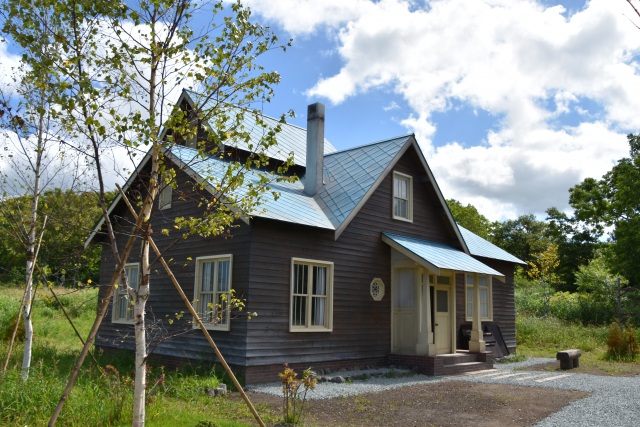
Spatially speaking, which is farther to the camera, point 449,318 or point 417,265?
point 449,318

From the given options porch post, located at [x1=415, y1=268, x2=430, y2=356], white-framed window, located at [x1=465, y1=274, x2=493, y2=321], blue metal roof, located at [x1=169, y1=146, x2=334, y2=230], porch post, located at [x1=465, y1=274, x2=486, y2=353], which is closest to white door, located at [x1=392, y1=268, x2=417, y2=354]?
porch post, located at [x1=415, y1=268, x2=430, y2=356]

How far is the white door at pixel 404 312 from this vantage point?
1580 cm

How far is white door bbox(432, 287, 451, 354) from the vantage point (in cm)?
1686

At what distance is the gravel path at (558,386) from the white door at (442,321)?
62.4 inches

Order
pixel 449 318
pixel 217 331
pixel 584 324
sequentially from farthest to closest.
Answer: pixel 584 324, pixel 449 318, pixel 217 331

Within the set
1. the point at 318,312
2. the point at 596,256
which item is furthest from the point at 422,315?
the point at 596,256

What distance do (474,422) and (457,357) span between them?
6736 mm

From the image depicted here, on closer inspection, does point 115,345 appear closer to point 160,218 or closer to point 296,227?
point 160,218

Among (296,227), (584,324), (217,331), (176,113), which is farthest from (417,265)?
(584,324)

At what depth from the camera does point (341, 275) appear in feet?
48.2

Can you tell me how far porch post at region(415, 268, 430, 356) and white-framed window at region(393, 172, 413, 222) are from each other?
205 centimetres

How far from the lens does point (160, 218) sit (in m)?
14.7

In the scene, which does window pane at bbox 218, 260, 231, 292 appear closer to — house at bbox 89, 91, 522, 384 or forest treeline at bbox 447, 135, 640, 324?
house at bbox 89, 91, 522, 384

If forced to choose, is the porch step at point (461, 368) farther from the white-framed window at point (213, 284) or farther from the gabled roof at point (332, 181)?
the white-framed window at point (213, 284)
